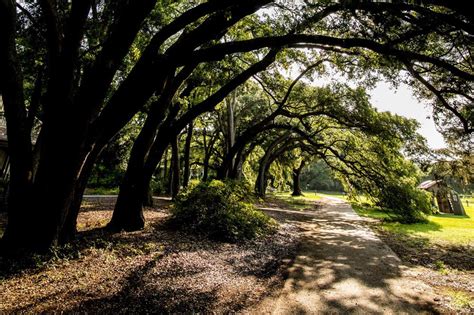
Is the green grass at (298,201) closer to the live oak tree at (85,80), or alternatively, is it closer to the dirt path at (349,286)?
the dirt path at (349,286)

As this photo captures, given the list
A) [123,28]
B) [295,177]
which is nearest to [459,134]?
[123,28]

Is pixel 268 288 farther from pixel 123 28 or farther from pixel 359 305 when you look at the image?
pixel 123 28

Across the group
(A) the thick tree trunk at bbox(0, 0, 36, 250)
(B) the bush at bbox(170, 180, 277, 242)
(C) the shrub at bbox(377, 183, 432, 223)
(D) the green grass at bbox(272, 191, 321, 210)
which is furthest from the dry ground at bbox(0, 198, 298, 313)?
(D) the green grass at bbox(272, 191, 321, 210)

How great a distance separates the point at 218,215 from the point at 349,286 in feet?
14.3

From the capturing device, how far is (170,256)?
5613 millimetres

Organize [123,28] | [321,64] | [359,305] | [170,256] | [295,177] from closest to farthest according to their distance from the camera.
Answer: [359,305]
[123,28]
[170,256]
[321,64]
[295,177]

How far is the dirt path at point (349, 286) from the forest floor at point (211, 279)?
0.02 metres

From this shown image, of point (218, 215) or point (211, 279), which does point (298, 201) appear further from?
point (211, 279)

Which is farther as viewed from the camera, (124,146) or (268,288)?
(124,146)

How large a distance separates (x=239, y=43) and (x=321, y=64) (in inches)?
290

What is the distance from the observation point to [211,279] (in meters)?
4.63

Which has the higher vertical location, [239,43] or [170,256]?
[239,43]

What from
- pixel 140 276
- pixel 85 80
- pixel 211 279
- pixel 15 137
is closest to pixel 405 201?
pixel 211 279

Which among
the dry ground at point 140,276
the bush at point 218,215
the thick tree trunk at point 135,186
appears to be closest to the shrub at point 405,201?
the bush at point 218,215
